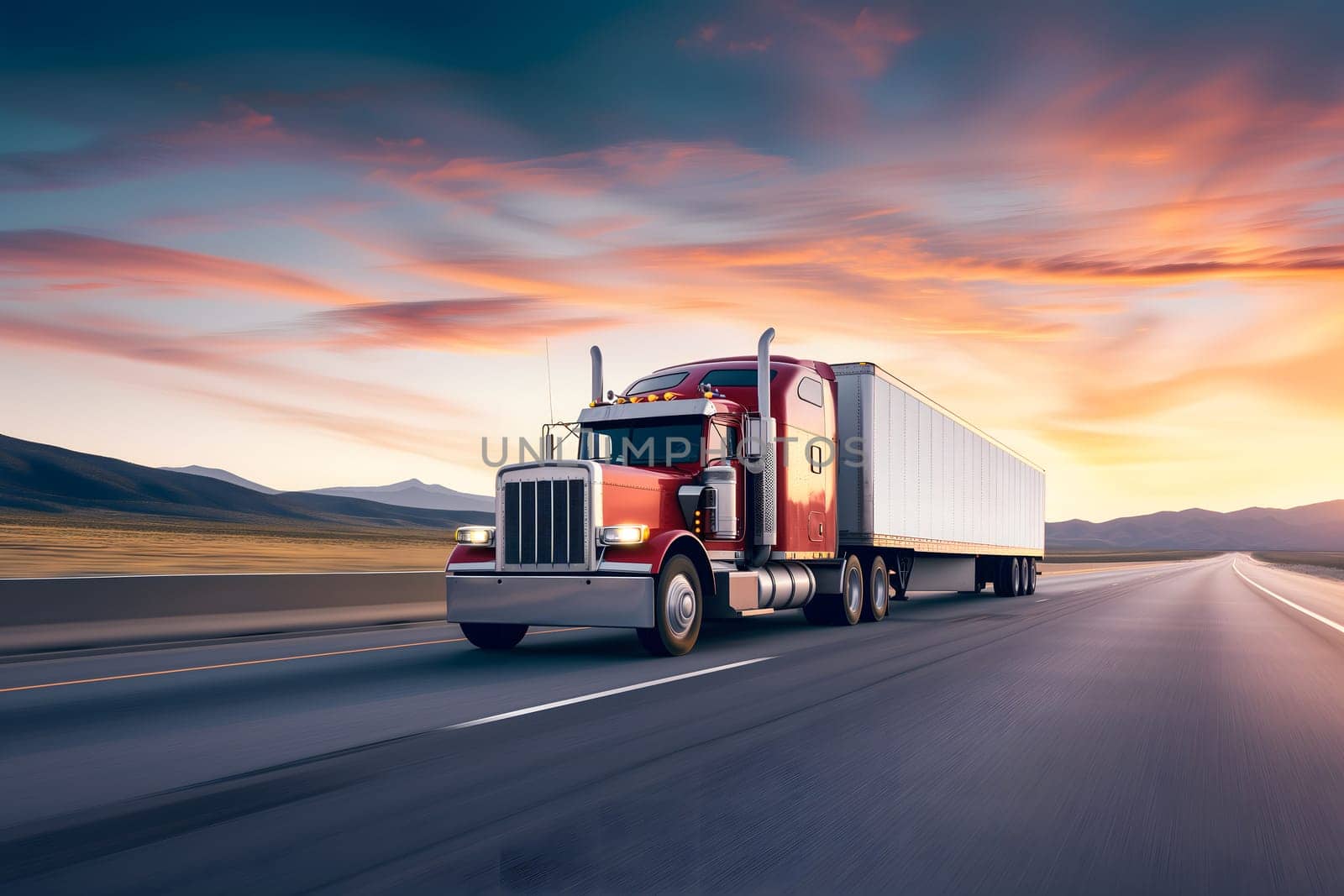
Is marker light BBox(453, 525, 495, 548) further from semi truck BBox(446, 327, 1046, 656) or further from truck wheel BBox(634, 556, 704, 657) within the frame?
truck wheel BBox(634, 556, 704, 657)

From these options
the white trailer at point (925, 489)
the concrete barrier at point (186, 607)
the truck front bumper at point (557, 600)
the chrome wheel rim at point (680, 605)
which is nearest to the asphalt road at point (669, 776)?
the chrome wheel rim at point (680, 605)

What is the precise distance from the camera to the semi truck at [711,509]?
39.0 ft

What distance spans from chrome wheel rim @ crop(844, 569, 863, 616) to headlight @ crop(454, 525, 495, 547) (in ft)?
21.4

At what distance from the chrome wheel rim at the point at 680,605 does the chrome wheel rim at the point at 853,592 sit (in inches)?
201

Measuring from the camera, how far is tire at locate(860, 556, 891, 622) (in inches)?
713

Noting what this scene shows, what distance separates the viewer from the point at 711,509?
44.3 ft

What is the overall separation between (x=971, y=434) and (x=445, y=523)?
17440 cm

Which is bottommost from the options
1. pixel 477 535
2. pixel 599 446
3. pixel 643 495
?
pixel 477 535

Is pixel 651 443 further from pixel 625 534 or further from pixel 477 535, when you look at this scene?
pixel 477 535

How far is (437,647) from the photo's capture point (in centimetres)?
1349

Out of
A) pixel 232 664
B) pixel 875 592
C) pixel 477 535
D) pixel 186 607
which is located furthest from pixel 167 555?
pixel 477 535

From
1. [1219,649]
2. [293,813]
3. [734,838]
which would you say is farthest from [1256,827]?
[1219,649]

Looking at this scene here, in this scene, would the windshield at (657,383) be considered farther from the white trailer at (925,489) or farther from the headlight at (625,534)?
the headlight at (625,534)

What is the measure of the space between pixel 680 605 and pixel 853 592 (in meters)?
5.93
